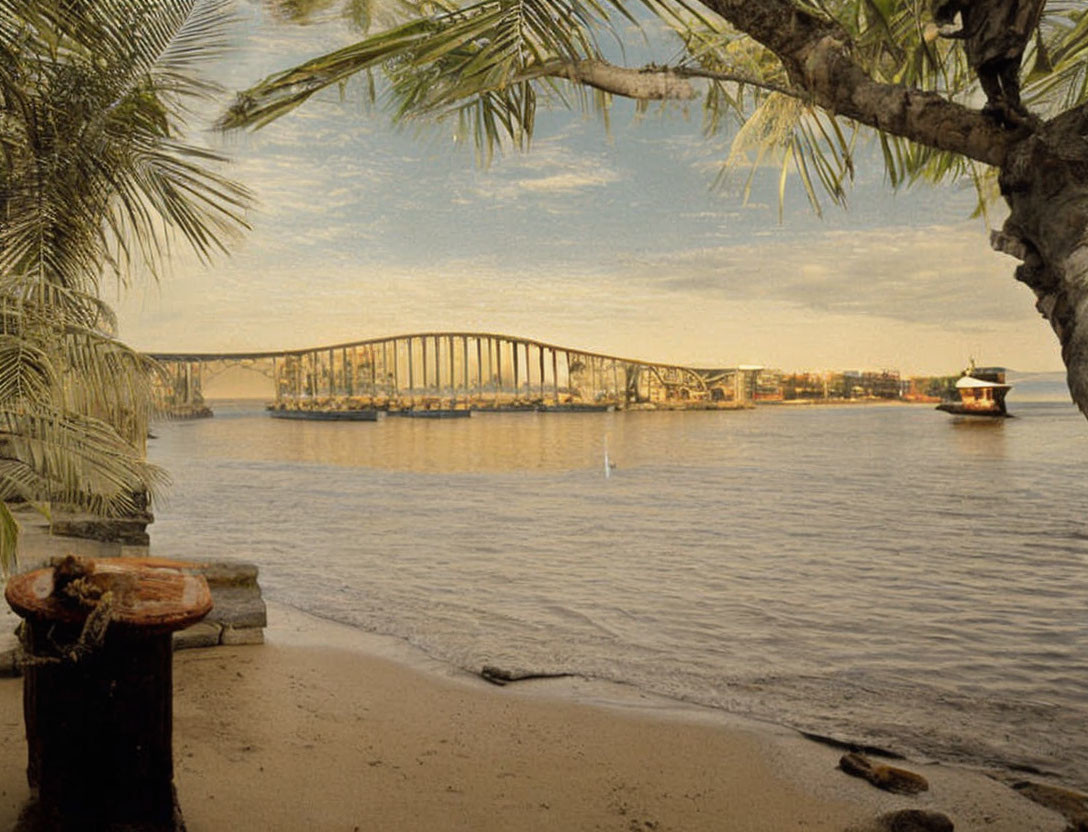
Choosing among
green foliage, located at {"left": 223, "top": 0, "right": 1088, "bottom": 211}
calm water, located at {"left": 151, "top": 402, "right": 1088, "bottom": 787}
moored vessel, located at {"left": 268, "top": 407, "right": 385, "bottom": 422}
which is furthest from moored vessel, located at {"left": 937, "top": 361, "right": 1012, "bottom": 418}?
green foliage, located at {"left": 223, "top": 0, "right": 1088, "bottom": 211}

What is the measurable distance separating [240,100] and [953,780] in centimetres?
437

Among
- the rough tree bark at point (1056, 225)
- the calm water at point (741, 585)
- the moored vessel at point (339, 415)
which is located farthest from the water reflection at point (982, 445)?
the moored vessel at point (339, 415)

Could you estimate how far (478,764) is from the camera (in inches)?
151

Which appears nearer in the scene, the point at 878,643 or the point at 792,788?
the point at 792,788

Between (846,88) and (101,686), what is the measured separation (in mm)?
2955

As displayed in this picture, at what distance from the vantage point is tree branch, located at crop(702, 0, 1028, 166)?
8.22 feet

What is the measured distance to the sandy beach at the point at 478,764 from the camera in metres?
3.25

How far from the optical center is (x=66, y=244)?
6203 mm

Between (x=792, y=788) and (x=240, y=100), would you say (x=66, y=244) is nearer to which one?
(x=240, y=100)

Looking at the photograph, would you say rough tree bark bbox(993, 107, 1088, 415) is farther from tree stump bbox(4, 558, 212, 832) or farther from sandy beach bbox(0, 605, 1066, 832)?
tree stump bbox(4, 558, 212, 832)

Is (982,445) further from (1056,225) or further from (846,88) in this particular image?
(1056,225)

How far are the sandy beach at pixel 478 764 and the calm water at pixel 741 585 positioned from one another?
0.81 m

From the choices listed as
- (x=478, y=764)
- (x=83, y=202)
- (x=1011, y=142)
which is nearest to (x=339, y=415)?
(x=83, y=202)

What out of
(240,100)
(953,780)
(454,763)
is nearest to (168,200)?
(240,100)
